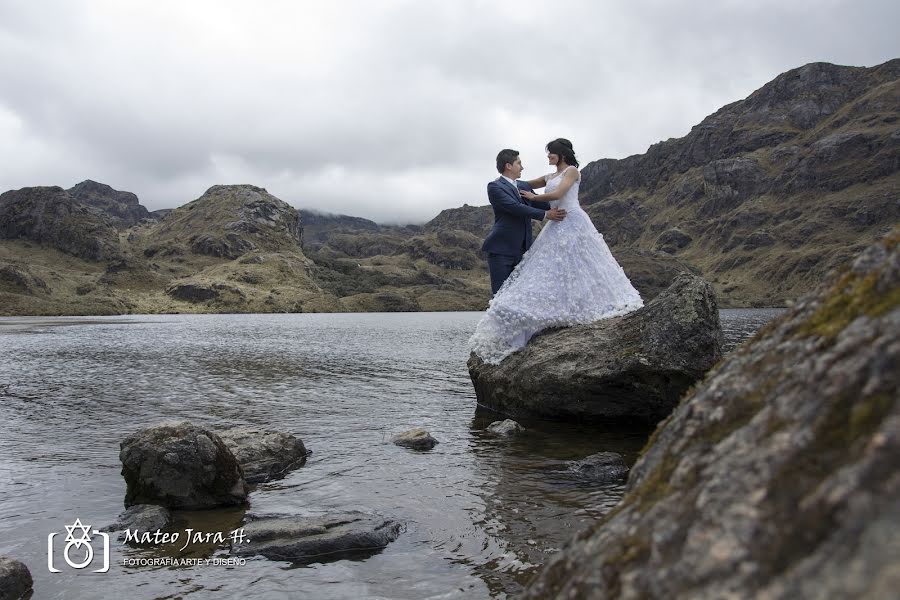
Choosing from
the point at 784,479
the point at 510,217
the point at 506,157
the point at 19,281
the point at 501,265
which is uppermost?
the point at 19,281

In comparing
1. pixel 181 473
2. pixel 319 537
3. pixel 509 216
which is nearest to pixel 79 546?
pixel 181 473

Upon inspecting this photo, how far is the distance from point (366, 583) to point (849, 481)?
6.57 m

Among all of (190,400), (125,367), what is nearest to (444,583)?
(190,400)

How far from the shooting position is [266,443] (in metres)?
13.1

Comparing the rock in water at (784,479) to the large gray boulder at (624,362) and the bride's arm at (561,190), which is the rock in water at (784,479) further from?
the bride's arm at (561,190)

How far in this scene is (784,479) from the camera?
8.21 ft

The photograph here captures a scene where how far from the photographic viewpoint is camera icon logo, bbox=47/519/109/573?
809cm

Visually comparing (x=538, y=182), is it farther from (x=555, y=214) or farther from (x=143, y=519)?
(x=143, y=519)

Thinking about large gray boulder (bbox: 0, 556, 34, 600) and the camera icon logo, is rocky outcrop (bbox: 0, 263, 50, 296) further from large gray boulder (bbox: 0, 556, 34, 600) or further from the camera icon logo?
large gray boulder (bbox: 0, 556, 34, 600)

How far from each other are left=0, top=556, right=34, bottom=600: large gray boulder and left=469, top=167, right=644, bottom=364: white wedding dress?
40.1 ft

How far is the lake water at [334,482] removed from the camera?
7.59 metres

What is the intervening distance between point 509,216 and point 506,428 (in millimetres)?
6022

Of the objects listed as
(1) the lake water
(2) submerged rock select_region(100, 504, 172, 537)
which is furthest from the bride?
(2) submerged rock select_region(100, 504, 172, 537)

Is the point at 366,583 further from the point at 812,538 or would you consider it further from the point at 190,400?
the point at 190,400
